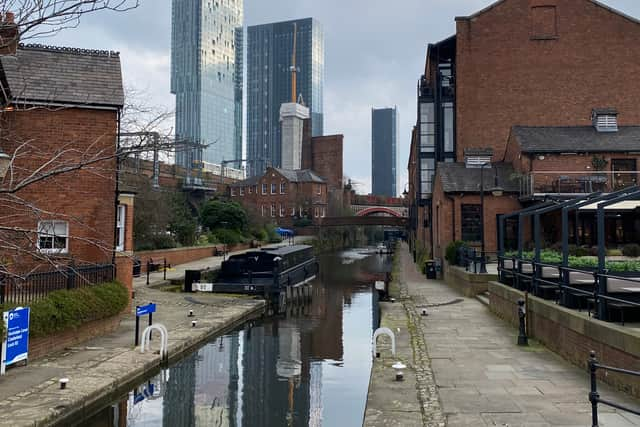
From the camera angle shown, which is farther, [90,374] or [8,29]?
[90,374]

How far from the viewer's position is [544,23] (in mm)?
34656

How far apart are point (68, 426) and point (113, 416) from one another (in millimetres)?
866

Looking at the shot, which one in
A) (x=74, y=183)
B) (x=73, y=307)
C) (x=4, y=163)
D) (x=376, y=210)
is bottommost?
(x=73, y=307)

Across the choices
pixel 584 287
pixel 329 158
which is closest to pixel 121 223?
pixel 584 287

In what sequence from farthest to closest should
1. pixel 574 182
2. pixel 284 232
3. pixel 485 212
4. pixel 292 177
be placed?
pixel 292 177, pixel 284 232, pixel 485 212, pixel 574 182

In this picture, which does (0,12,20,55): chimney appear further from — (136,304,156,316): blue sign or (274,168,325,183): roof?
(274,168,325,183): roof

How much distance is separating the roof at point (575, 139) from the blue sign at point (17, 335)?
2553 cm

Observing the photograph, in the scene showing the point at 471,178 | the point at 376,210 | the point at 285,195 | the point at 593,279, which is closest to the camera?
the point at 593,279

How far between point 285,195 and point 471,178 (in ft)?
161

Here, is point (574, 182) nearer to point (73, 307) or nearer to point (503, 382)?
point (503, 382)

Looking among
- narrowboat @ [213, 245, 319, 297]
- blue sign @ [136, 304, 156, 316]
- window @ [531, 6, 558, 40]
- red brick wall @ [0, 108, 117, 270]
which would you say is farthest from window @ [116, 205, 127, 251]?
window @ [531, 6, 558, 40]

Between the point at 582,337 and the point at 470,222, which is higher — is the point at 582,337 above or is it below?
below

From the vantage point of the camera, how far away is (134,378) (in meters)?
10.2

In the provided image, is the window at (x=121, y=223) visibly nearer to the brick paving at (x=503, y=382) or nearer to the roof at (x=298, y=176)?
the brick paving at (x=503, y=382)
